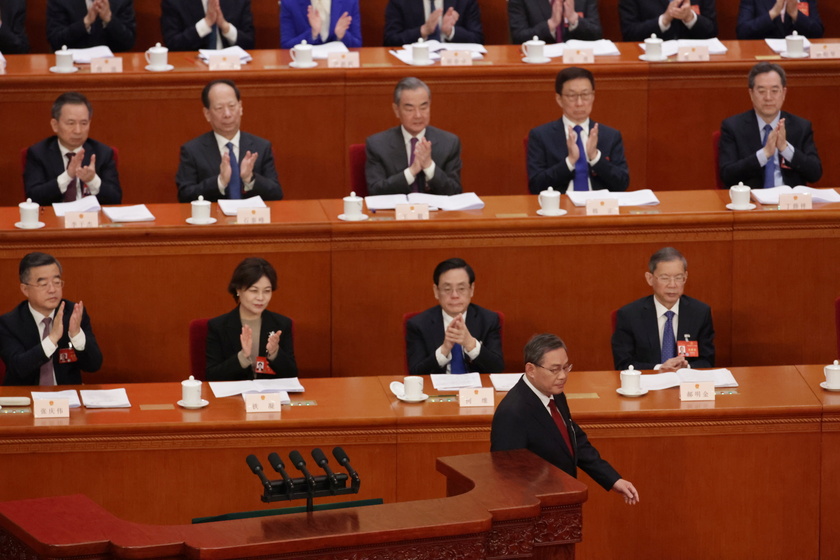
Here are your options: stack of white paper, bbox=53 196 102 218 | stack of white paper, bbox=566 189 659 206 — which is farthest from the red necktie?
stack of white paper, bbox=53 196 102 218

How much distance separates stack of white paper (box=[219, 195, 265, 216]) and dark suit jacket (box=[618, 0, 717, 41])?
291cm

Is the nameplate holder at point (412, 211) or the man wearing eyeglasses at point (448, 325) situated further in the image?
the nameplate holder at point (412, 211)

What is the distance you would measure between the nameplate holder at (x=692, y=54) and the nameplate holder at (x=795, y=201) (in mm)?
1428

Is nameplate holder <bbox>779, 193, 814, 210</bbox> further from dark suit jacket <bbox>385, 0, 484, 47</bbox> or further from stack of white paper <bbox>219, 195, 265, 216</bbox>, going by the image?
dark suit jacket <bbox>385, 0, 484, 47</bbox>

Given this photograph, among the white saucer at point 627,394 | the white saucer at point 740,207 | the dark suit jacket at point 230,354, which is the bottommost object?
the white saucer at point 627,394

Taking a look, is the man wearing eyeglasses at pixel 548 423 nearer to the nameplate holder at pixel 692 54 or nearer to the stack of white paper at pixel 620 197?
the stack of white paper at pixel 620 197

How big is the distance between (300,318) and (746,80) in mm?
2840

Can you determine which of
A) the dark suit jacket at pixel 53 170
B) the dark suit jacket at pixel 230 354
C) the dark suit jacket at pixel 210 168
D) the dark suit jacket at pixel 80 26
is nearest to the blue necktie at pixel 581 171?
the dark suit jacket at pixel 210 168

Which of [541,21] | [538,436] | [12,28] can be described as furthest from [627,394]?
[12,28]

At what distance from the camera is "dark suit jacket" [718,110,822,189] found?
23.2ft

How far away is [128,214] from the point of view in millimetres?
6254

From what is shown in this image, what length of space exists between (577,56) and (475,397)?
117 inches

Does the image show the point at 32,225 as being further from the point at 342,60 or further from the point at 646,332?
the point at 646,332

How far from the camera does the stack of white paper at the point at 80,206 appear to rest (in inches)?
250
